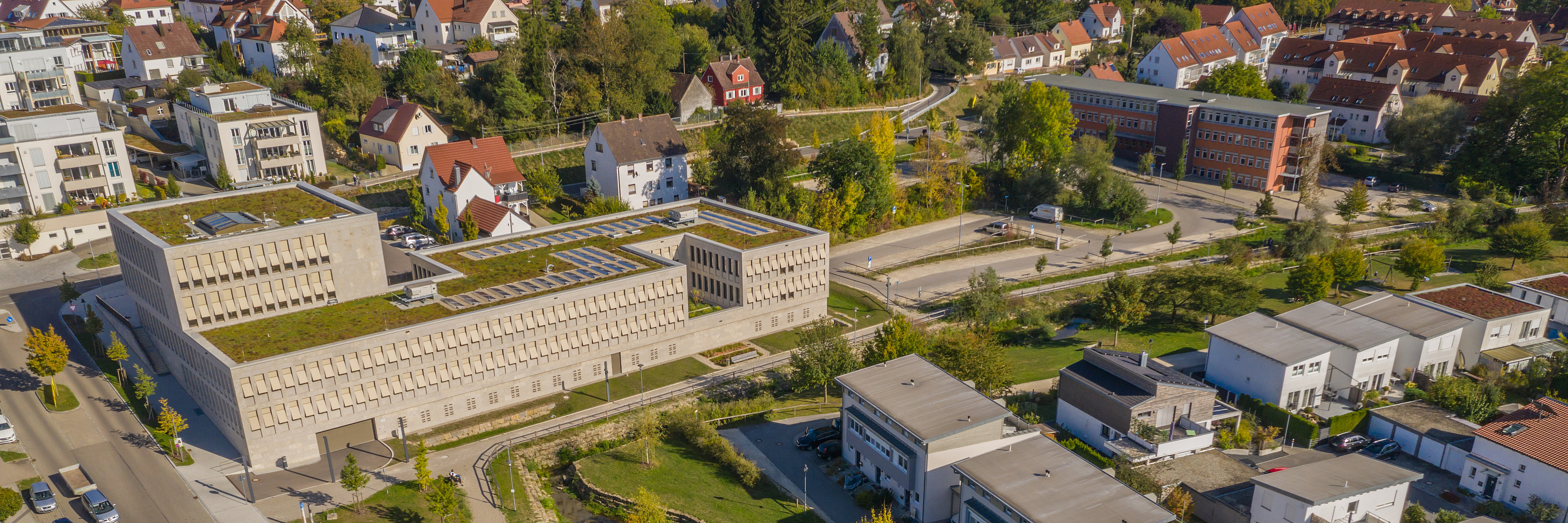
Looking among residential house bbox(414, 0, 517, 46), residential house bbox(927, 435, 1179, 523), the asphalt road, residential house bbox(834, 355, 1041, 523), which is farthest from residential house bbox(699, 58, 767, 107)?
residential house bbox(927, 435, 1179, 523)

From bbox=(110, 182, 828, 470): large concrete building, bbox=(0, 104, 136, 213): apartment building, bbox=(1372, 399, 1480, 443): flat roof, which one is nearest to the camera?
bbox=(110, 182, 828, 470): large concrete building

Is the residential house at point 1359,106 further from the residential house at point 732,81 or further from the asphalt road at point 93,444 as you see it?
the asphalt road at point 93,444

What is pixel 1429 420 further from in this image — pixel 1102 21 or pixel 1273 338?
pixel 1102 21

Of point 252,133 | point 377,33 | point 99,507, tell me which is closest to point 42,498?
point 99,507

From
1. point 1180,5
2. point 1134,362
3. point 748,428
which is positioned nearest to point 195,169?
point 748,428

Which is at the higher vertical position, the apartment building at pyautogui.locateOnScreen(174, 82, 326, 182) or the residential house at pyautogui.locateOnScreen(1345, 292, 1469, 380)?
the apartment building at pyautogui.locateOnScreen(174, 82, 326, 182)

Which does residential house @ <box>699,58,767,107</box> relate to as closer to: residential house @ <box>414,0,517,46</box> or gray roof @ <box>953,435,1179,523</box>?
residential house @ <box>414,0,517,46</box>

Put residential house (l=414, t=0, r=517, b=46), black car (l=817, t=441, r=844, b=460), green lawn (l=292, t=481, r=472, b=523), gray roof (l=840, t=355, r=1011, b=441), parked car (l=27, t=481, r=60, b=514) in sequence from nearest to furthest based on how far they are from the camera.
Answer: parked car (l=27, t=481, r=60, b=514), green lawn (l=292, t=481, r=472, b=523), gray roof (l=840, t=355, r=1011, b=441), black car (l=817, t=441, r=844, b=460), residential house (l=414, t=0, r=517, b=46)

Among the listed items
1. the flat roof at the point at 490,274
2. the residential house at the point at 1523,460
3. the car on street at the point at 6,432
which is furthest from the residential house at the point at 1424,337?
the car on street at the point at 6,432
